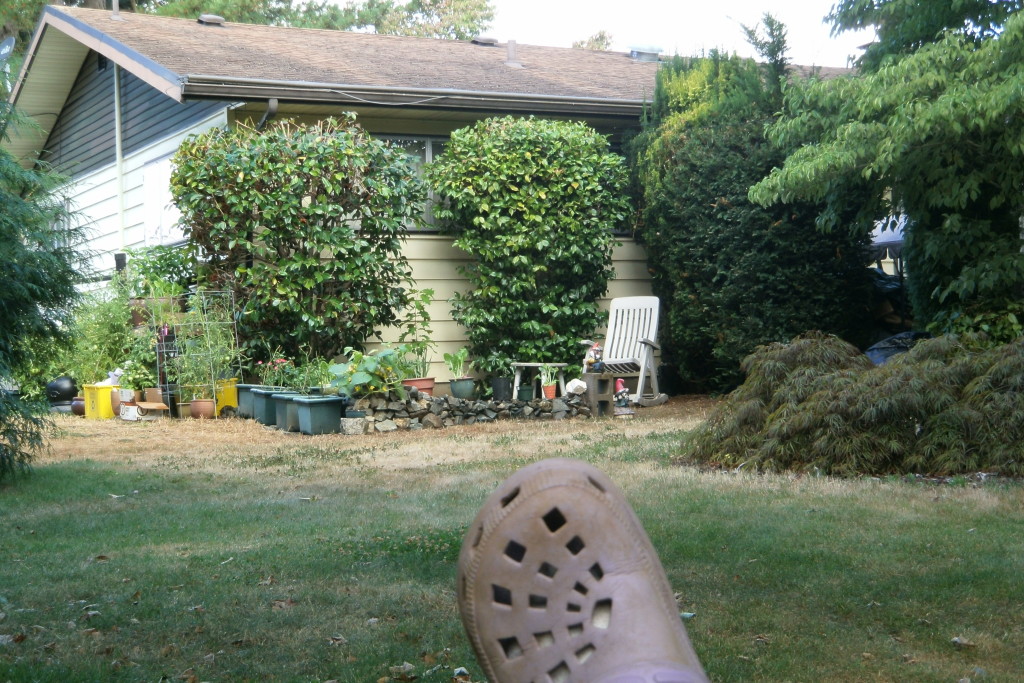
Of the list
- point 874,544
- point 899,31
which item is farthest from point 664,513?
point 899,31

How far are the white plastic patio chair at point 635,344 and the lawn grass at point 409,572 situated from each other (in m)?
3.74

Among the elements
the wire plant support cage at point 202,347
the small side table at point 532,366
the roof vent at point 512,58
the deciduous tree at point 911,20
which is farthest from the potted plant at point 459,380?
the roof vent at point 512,58

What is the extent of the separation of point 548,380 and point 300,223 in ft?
9.70

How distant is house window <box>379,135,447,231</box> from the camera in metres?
11.8

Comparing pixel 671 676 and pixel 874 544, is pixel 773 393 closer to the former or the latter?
pixel 874 544

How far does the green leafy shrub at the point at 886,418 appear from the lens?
18.7 feet

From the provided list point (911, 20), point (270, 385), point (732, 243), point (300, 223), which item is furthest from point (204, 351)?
point (911, 20)

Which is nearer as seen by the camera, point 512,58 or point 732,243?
point 732,243

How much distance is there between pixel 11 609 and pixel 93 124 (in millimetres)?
13773

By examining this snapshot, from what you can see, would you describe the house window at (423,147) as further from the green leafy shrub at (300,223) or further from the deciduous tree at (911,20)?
the deciduous tree at (911,20)

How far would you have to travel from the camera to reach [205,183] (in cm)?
1006

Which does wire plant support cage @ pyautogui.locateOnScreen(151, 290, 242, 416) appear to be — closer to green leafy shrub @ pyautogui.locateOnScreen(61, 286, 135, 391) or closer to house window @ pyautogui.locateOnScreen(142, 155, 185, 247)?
green leafy shrub @ pyautogui.locateOnScreen(61, 286, 135, 391)

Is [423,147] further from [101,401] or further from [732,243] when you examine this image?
[101,401]

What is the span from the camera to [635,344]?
10.9 meters
